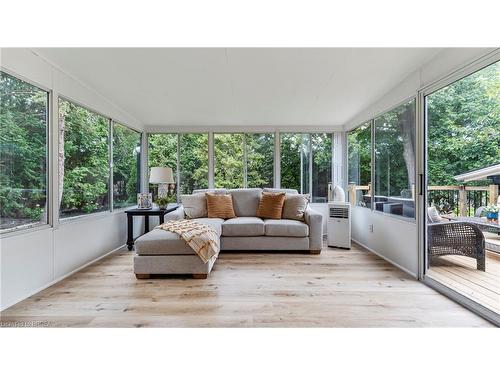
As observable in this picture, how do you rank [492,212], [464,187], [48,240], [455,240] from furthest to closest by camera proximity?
[464,187], [492,212], [455,240], [48,240]

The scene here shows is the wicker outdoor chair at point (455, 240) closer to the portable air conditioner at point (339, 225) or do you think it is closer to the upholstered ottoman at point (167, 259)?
the portable air conditioner at point (339, 225)

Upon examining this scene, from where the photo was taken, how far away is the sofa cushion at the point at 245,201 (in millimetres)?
4172

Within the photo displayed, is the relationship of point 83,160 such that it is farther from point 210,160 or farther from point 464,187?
point 464,187

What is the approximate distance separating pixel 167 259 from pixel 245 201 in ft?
6.24

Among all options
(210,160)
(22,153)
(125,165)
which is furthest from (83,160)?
(210,160)

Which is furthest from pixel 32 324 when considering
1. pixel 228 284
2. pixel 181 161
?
pixel 181 161

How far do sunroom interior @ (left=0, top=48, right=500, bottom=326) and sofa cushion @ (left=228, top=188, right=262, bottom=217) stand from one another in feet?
3.09

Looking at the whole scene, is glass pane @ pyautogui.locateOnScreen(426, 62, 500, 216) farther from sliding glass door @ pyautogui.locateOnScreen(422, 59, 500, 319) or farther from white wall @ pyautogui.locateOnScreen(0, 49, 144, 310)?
white wall @ pyautogui.locateOnScreen(0, 49, 144, 310)

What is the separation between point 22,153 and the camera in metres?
2.22

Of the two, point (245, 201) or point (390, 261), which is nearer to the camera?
point (390, 261)
